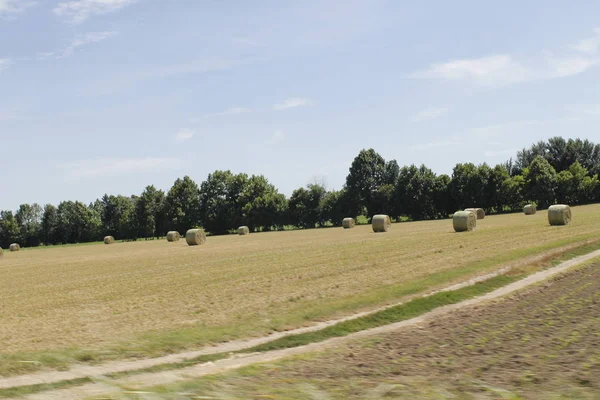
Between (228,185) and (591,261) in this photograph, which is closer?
(591,261)

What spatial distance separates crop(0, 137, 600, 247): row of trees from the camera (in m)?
117

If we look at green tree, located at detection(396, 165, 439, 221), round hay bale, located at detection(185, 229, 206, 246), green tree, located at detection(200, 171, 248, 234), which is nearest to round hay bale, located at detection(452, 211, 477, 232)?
round hay bale, located at detection(185, 229, 206, 246)

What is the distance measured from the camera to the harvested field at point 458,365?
8883 mm

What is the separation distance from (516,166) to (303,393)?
170644 mm

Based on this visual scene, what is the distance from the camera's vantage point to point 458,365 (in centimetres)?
1087

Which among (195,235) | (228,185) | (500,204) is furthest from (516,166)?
(195,235)

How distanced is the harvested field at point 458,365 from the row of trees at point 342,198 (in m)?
104

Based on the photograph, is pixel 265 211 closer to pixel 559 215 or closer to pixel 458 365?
pixel 559 215

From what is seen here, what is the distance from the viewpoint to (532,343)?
488 inches

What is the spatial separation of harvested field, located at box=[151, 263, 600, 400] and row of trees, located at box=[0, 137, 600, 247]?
340 feet

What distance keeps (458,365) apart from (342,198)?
11772cm

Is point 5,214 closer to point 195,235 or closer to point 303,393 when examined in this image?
point 195,235

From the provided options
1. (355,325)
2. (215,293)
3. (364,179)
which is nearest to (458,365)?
(355,325)

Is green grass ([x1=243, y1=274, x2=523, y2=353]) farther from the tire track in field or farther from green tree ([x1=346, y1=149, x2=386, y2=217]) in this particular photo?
green tree ([x1=346, y1=149, x2=386, y2=217])
